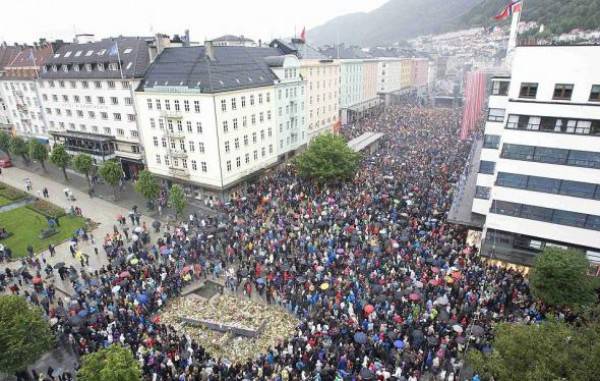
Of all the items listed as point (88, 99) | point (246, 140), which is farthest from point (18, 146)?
point (246, 140)

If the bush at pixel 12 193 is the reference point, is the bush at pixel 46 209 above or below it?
below

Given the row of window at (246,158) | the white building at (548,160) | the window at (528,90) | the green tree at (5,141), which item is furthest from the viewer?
the green tree at (5,141)

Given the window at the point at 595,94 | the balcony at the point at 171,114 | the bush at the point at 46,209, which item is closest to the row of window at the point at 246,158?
the balcony at the point at 171,114

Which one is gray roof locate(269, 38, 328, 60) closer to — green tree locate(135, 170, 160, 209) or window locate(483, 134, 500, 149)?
green tree locate(135, 170, 160, 209)

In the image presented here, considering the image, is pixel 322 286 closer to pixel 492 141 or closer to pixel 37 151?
pixel 492 141

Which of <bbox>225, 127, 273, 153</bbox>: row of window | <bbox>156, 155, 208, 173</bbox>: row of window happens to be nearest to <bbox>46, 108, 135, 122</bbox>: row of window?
<bbox>156, 155, 208, 173</bbox>: row of window

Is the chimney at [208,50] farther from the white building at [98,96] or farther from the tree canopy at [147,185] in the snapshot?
the tree canopy at [147,185]

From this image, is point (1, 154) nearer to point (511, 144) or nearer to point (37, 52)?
point (37, 52)
